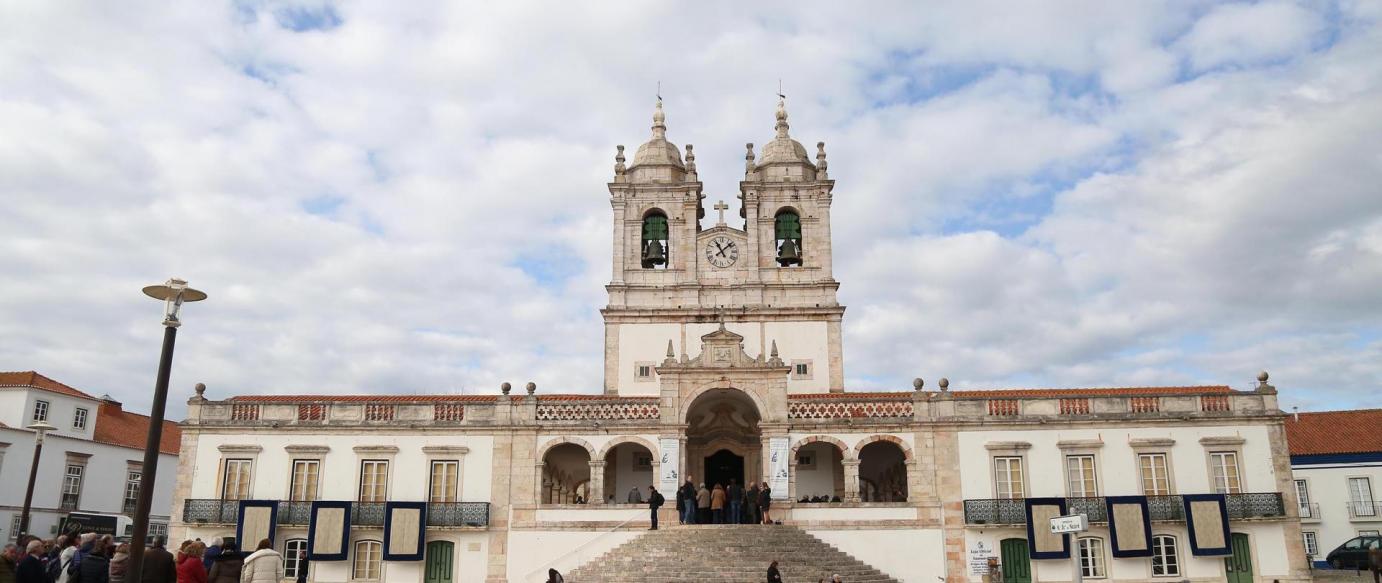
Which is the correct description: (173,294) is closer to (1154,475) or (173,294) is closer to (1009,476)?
(1009,476)

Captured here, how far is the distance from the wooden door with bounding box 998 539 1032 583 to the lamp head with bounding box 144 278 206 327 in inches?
788

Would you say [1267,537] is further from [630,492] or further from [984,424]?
[630,492]

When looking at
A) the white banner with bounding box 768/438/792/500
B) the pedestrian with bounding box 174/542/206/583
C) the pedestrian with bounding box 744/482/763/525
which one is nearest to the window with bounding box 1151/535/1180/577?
the white banner with bounding box 768/438/792/500

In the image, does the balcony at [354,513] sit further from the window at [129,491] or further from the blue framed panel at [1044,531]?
the window at [129,491]

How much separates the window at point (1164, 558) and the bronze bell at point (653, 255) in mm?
16909

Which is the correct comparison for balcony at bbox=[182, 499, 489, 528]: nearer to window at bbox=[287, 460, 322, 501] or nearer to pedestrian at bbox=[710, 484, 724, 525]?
window at bbox=[287, 460, 322, 501]

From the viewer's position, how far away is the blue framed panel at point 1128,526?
79.8 feet

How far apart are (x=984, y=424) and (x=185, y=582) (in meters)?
19.9

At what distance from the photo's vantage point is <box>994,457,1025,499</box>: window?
25250mm

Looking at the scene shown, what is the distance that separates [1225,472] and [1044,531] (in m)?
4.93

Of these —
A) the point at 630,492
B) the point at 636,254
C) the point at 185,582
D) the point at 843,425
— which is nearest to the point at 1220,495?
the point at 843,425

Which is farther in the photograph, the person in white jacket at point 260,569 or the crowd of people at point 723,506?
the crowd of people at point 723,506

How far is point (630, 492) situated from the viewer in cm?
2728

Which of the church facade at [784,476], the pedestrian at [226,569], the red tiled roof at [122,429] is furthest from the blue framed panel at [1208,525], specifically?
the red tiled roof at [122,429]
